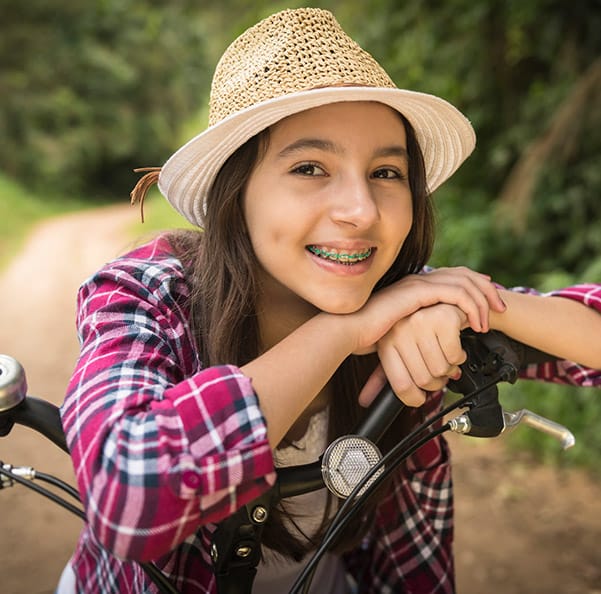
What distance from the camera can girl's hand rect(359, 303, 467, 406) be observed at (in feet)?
4.16

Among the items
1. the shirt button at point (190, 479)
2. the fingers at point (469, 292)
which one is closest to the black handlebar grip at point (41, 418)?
the shirt button at point (190, 479)

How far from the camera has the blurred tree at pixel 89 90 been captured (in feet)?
61.1

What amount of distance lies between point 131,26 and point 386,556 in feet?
73.5

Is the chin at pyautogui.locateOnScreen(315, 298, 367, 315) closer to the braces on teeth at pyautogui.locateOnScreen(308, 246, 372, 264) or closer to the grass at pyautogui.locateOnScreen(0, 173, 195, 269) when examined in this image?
the braces on teeth at pyautogui.locateOnScreen(308, 246, 372, 264)

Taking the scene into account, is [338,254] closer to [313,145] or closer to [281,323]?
[313,145]

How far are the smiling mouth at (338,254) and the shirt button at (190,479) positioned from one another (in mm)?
574

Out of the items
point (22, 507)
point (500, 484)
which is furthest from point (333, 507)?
point (22, 507)

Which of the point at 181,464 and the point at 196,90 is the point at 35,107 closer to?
the point at 196,90

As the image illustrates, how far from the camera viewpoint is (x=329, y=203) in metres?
1.32

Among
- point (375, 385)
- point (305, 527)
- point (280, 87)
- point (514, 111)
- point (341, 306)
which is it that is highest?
point (514, 111)

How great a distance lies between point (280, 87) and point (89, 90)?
22.0 m

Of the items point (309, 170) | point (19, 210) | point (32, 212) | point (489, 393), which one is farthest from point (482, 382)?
point (32, 212)

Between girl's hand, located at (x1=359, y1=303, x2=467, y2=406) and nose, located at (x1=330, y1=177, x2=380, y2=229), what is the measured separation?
22 centimetres

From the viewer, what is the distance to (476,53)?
16.4ft
